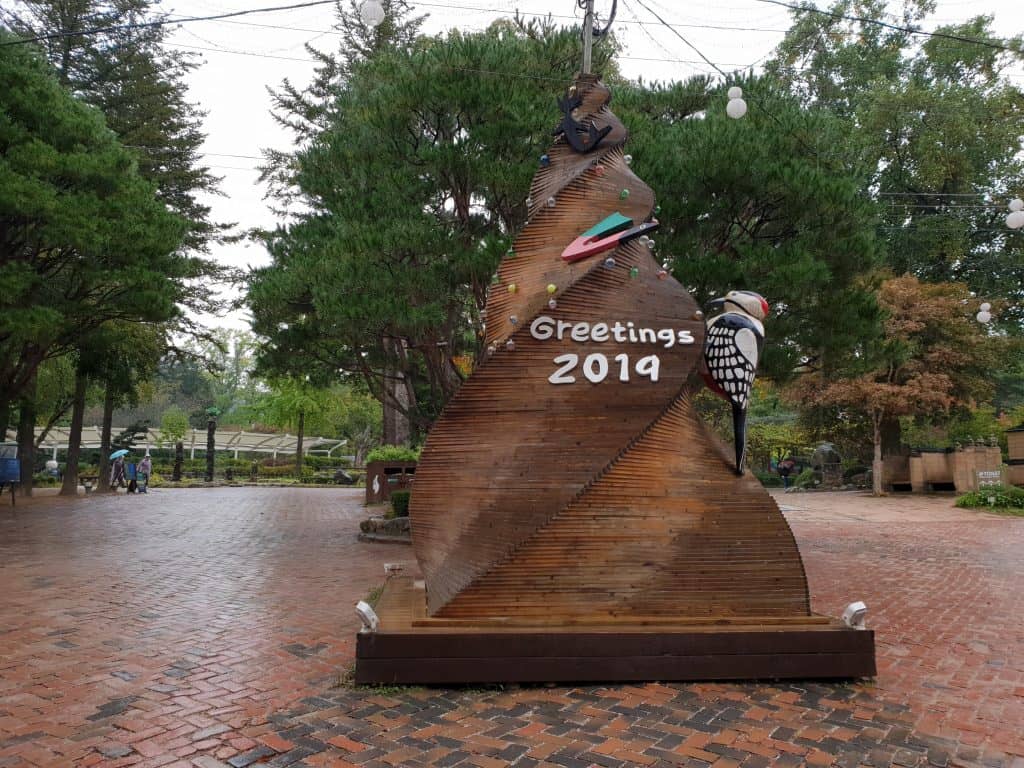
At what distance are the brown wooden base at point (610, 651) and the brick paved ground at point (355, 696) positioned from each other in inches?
4.1

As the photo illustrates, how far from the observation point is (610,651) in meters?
4.23

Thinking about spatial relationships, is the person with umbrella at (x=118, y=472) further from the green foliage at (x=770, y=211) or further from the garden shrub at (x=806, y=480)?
the garden shrub at (x=806, y=480)

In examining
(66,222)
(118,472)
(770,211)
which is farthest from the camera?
(118,472)

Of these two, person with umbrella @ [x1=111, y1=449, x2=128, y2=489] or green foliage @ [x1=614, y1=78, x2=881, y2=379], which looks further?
person with umbrella @ [x1=111, y1=449, x2=128, y2=489]

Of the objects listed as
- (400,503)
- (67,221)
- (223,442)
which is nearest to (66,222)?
(67,221)

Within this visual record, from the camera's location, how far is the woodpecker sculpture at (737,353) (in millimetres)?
4789

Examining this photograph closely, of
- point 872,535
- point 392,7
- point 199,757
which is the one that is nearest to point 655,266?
point 199,757

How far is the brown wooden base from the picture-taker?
4.11 metres

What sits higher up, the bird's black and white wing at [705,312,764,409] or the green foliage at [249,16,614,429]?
the green foliage at [249,16,614,429]

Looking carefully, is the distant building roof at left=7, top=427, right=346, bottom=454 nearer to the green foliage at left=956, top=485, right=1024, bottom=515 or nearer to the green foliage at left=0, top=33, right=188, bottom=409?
the green foliage at left=0, top=33, right=188, bottom=409

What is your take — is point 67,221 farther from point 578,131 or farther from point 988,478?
point 988,478

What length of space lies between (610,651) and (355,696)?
4.75 feet

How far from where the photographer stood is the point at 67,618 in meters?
5.81

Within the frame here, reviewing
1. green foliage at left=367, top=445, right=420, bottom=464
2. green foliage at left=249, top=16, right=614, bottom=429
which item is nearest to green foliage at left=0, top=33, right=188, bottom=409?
green foliage at left=249, top=16, right=614, bottom=429
